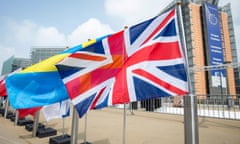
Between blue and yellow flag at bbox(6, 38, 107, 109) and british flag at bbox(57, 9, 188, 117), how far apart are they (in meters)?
0.50

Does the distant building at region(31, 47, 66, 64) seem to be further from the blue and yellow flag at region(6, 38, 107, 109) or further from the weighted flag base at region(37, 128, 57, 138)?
the blue and yellow flag at region(6, 38, 107, 109)

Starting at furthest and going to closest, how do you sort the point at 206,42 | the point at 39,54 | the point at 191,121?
the point at 206,42 → the point at 39,54 → the point at 191,121

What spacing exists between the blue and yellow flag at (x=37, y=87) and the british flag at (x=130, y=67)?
50 cm

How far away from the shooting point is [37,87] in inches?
134

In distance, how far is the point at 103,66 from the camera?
9.47 feet

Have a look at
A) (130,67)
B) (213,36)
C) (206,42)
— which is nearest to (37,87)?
(130,67)

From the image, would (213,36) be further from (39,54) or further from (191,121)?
(191,121)

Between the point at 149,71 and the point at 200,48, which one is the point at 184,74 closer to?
the point at 149,71

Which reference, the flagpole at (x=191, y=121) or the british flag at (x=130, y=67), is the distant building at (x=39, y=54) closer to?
the british flag at (x=130, y=67)

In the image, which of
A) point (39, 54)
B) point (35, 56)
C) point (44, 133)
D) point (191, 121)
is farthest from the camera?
point (39, 54)

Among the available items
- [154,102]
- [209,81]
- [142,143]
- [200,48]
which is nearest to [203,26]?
[200,48]

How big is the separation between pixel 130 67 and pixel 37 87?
79.5 inches

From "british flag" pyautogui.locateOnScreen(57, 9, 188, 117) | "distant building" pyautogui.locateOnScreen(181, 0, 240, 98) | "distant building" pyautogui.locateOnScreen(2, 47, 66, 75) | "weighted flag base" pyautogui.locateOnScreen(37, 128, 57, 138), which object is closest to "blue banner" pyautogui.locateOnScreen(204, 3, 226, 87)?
"distant building" pyautogui.locateOnScreen(181, 0, 240, 98)

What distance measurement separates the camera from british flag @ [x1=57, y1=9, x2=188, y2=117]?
2273 millimetres
